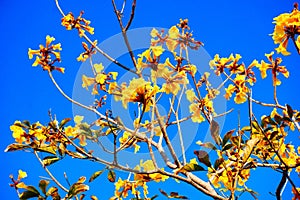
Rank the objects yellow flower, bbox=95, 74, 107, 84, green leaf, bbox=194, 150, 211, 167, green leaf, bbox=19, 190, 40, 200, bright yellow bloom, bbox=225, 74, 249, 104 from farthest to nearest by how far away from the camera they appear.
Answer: bright yellow bloom, bbox=225, 74, 249, 104 → yellow flower, bbox=95, 74, 107, 84 → green leaf, bbox=19, 190, 40, 200 → green leaf, bbox=194, 150, 211, 167

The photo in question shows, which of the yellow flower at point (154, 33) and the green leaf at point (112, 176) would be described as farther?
the yellow flower at point (154, 33)

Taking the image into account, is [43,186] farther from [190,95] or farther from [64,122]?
[190,95]

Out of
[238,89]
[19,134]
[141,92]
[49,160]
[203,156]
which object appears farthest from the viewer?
[238,89]

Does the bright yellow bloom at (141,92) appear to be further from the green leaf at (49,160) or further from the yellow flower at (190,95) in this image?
the yellow flower at (190,95)

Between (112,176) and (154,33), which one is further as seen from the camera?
(154,33)

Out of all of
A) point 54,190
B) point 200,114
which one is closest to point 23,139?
point 54,190

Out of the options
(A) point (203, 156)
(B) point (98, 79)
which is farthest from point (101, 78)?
(A) point (203, 156)

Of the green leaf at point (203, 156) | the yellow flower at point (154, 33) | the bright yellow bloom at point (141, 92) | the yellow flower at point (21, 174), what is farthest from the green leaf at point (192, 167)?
the yellow flower at point (21, 174)

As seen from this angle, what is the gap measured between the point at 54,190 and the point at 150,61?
88 cm

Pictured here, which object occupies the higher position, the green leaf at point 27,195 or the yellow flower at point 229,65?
the yellow flower at point 229,65

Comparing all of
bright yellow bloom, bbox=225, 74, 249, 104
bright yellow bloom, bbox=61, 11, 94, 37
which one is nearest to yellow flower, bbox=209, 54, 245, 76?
bright yellow bloom, bbox=225, 74, 249, 104

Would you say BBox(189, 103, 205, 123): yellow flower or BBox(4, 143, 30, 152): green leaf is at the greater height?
BBox(189, 103, 205, 123): yellow flower

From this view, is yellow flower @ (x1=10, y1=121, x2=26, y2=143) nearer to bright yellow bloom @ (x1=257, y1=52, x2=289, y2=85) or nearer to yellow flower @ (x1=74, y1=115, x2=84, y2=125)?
yellow flower @ (x1=74, y1=115, x2=84, y2=125)

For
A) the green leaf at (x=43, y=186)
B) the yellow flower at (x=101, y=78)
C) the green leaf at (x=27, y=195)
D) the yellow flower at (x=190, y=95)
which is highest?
the yellow flower at (x=101, y=78)
